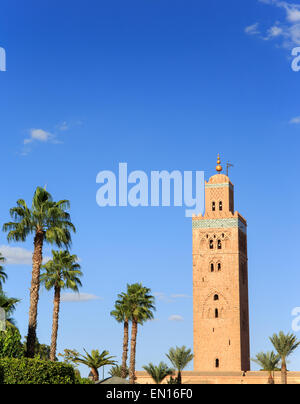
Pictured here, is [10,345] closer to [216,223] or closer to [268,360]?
[268,360]

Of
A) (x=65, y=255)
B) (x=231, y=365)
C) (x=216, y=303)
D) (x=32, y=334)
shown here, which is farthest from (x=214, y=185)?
(x=32, y=334)

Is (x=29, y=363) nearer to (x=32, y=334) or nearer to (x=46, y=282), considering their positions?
(x=32, y=334)

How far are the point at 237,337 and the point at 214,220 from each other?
13.0 metres

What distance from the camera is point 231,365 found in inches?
3100

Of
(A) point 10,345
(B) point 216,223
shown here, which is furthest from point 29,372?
(B) point 216,223

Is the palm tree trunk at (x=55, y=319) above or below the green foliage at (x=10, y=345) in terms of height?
above

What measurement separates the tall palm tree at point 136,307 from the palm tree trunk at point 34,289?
86.9 feet

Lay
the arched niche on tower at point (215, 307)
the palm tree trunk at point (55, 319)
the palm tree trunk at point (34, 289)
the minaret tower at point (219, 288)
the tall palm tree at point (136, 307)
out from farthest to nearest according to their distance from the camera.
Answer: the arched niche on tower at point (215, 307), the minaret tower at point (219, 288), the tall palm tree at point (136, 307), the palm tree trunk at point (55, 319), the palm tree trunk at point (34, 289)

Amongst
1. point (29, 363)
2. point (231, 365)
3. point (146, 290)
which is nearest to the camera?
point (29, 363)

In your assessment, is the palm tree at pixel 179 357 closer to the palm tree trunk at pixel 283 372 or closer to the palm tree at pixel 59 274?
the palm tree trunk at pixel 283 372

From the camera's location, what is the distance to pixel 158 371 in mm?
67875

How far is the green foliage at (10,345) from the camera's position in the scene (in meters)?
36.0

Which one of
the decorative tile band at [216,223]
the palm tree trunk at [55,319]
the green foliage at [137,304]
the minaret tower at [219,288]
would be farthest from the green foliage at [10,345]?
the decorative tile band at [216,223]
